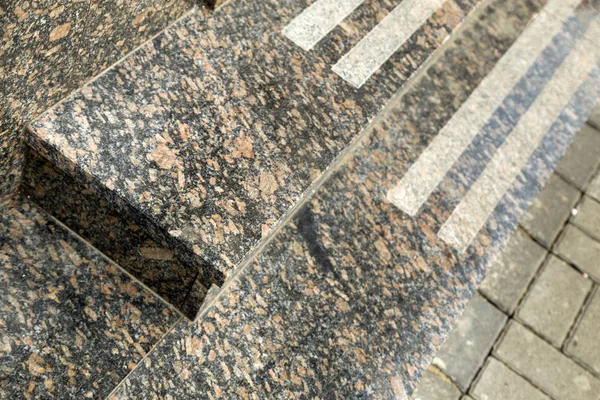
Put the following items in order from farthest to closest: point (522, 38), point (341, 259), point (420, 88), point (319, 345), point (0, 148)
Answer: point (522, 38)
point (420, 88)
point (341, 259)
point (319, 345)
point (0, 148)

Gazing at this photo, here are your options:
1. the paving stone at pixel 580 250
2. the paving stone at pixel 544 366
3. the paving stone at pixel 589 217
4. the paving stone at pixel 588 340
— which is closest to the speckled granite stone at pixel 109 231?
the paving stone at pixel 544 366

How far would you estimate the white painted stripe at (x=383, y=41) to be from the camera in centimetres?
258

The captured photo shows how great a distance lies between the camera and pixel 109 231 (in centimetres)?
200

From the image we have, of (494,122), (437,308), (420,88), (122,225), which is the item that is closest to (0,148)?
(122,225)

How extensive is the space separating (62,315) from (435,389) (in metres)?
1.49

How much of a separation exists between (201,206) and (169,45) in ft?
2.16

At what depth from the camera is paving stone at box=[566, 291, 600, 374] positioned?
286 cm

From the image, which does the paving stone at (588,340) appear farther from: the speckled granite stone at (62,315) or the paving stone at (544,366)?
the speckled granite stone at (62,315)

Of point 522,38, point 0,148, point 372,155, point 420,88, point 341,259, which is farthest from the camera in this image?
point 522,38

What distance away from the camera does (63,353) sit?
1859mm

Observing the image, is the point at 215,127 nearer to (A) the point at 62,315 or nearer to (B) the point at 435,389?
(A) the point at 62,315

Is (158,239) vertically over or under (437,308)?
over

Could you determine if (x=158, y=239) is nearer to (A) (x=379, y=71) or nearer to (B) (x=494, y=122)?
(A) (x=379, y=71)

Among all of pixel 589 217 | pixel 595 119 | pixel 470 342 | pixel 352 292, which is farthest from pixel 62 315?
pixel 595 119
